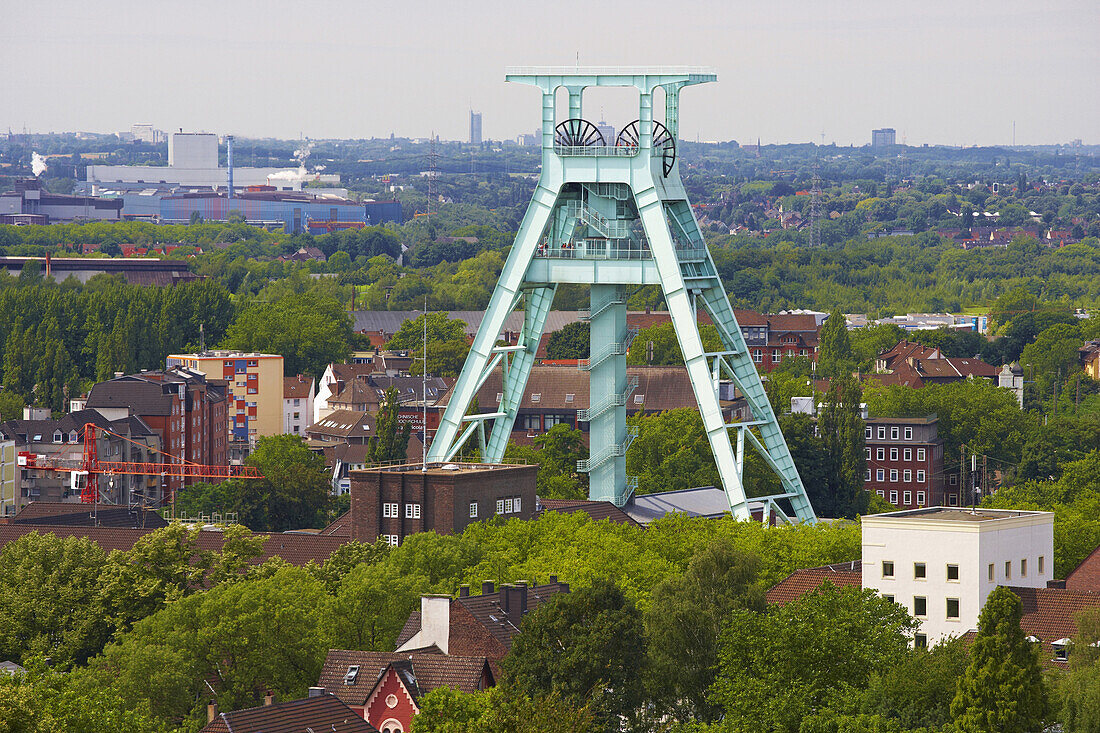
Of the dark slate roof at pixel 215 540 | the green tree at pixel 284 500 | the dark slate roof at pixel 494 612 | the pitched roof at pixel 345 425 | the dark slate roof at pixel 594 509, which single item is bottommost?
the pitched roof at pixel 345 425

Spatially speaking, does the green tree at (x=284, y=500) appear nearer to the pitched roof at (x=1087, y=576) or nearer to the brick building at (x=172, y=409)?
the brick building at (x=172, y=409)

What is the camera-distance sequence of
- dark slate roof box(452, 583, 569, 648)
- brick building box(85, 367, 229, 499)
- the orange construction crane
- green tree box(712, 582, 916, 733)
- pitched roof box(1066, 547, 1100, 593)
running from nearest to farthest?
green tree box(712, 582, 916, 733) → dark slate roof box(452, 583, 569, 648) → pitched roof box(1066, 547, 1100, 593) → the orange construction crane → brick building box(85, 367, 229, 499)

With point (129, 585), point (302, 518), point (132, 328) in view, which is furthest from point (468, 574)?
point (132, 328)

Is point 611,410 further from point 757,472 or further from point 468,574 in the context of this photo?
point 757,472

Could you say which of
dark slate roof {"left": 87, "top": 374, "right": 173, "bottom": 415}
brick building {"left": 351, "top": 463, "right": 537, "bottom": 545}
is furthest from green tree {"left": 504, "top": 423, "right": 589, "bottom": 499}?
dark slate roof {"left": 87, "top": 374, "right": 173, "bottom": 415}

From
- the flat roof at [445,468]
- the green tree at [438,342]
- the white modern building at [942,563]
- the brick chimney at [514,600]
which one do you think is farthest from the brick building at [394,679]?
the green tree at [438,342]

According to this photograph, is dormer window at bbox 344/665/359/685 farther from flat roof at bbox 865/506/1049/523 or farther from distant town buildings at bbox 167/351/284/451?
distant town buildings at bbox 167/351/284/451
